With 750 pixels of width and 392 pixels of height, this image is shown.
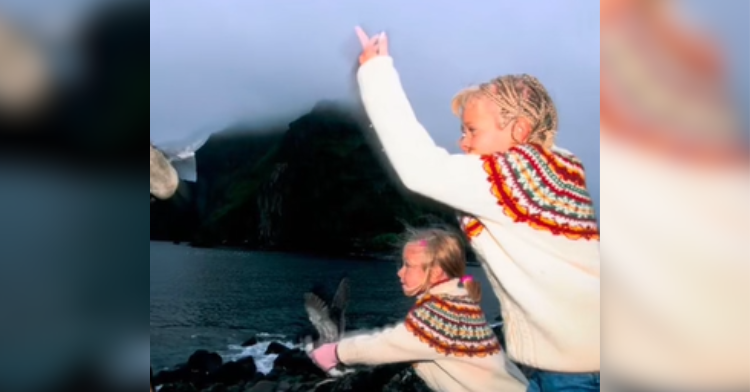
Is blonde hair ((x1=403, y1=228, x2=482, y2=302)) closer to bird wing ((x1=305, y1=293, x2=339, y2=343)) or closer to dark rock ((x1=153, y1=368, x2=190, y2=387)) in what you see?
bird wing ((x1=305, y1=293, x2=339, y2=343))

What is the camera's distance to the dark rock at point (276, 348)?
1958 mm

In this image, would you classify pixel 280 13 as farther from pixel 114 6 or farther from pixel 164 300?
pixel 164 300

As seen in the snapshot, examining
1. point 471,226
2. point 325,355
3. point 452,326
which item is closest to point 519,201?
point 471,226

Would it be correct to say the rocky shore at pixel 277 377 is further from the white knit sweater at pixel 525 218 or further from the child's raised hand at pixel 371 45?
the child's raised hand at pixel 371 45

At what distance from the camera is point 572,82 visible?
1.97 meters

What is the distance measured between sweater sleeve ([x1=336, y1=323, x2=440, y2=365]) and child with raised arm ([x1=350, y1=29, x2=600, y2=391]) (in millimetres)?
262

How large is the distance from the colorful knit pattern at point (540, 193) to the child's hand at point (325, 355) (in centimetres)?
63

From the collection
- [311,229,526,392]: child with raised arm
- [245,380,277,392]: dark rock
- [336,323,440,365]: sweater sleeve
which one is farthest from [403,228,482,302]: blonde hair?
[245,380,277,392]: dark rock

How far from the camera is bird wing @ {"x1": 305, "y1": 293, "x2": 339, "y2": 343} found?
77.2 inches

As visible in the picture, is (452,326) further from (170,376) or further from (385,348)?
(170,376)

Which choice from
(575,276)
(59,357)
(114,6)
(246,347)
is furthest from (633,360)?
(114,6)

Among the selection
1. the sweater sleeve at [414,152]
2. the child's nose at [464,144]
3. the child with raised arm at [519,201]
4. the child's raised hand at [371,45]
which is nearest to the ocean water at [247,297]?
the child with raised arm at [519,201]

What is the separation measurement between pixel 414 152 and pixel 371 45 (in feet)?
1.06

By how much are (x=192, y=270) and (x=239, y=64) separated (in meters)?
0.60
